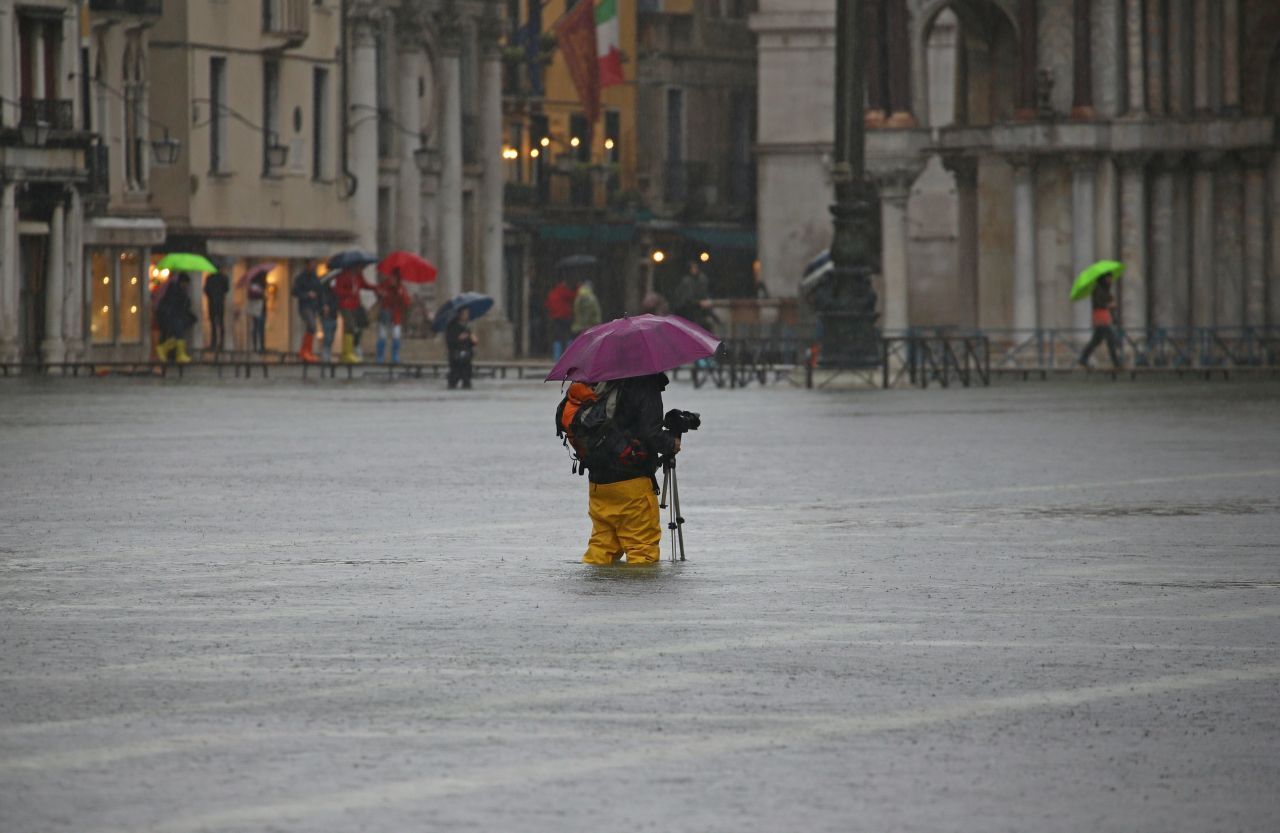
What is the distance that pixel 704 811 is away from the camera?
931cm

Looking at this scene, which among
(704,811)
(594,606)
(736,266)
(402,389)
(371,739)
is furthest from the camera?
(736,266)

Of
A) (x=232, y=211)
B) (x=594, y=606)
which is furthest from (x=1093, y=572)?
(x=232, y=211)

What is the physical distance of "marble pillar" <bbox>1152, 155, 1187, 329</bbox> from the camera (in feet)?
185

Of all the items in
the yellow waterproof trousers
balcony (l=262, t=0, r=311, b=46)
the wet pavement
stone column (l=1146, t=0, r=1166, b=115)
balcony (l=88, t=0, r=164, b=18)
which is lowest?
the wet pavement

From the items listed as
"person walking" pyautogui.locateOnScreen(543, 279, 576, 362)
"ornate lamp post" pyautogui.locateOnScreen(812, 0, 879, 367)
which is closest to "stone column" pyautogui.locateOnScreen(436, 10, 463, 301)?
"person walking" pyautogui.locateOnScreen(543, 279, 576, 362)

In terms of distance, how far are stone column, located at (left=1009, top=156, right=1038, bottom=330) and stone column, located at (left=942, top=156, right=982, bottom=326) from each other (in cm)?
234

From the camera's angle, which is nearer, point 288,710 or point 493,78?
point 288,710

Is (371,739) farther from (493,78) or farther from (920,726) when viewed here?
(493,78)

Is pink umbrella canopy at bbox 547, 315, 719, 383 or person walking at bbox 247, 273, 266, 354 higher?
person walking at bbox 247, 273, 266, 354

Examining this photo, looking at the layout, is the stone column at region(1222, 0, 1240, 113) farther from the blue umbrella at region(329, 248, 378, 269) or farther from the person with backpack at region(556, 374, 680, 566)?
the person with backpack at region(556, 374, 680, 566)

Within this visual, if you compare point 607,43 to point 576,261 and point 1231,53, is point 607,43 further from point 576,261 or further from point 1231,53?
point 1231,53

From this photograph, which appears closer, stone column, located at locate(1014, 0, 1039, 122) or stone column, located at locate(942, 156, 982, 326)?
stone column, located at locate(1014, 0, 1039, 122)

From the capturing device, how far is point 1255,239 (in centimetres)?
5584

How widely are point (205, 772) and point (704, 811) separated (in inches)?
65.6
